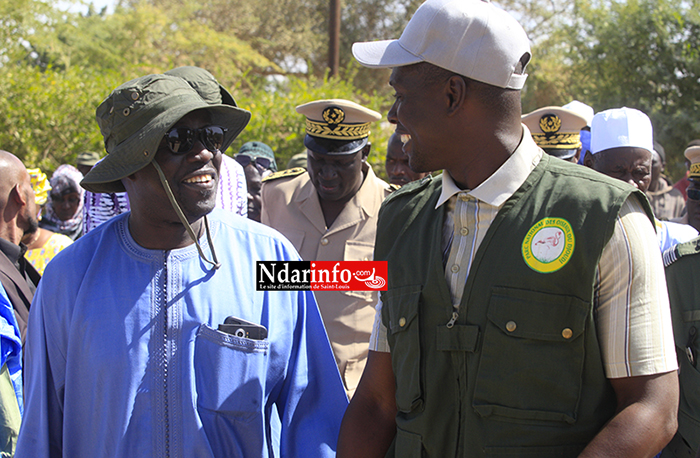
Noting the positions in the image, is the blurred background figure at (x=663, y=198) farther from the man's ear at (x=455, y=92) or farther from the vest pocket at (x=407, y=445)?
the vest pocket at (x=407, y=445)

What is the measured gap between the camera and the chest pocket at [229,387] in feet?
6.48

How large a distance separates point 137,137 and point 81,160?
24.3 feet

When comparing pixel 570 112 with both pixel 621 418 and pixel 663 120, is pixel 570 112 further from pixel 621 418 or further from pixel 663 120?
pixel 663 120

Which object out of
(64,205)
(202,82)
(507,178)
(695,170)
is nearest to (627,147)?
(695,170)

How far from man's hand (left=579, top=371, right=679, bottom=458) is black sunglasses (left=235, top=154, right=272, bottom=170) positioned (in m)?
6.07

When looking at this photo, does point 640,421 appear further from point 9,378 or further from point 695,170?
point 695,170

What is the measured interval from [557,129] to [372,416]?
332cm

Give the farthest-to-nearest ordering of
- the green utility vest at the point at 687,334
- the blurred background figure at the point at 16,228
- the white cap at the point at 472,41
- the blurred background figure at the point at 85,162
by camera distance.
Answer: the blurred background figure at the point at 85,162 → the blurred background figure at the point at 16,228 → the green utility vest at the point at 687,334 → the white cap at the point at 472,41

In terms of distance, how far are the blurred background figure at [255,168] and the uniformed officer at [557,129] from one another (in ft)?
9.81

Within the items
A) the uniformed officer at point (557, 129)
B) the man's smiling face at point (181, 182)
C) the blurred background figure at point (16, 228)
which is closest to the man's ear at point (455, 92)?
the man's smiling face at point (181, 182)

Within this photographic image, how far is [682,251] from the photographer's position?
2.63 m

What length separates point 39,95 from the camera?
436 inches

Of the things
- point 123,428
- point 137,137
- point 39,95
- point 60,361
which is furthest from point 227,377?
point 39,95

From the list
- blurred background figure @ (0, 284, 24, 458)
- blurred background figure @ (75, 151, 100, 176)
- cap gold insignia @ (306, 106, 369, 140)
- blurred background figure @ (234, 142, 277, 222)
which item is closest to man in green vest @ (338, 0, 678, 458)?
blurred background figure @ (0, 284, 24, 458)
